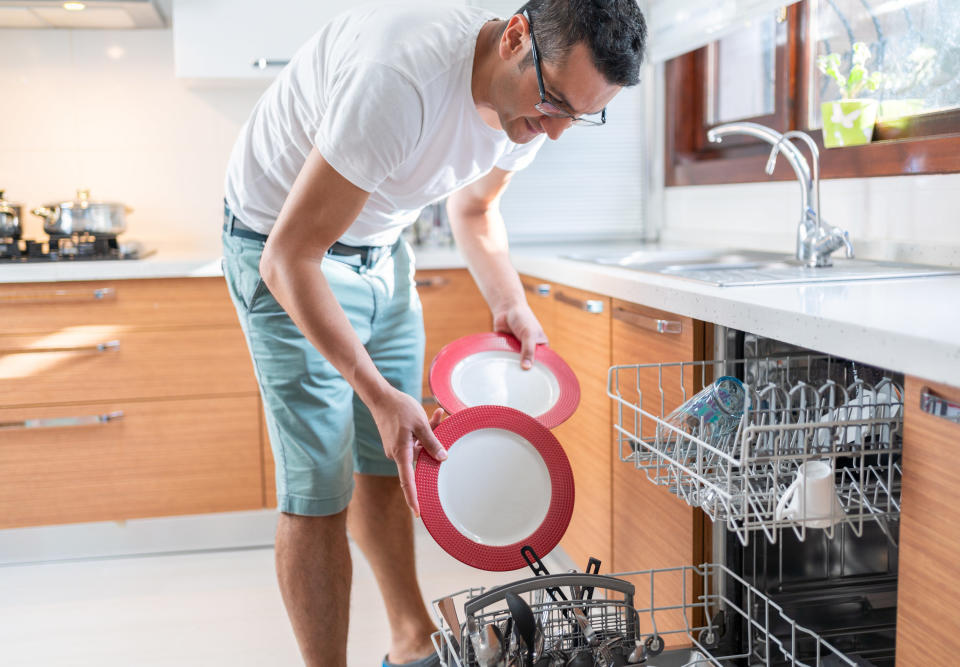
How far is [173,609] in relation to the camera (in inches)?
92.0

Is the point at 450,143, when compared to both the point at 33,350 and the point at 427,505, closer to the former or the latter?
the point at 427,505

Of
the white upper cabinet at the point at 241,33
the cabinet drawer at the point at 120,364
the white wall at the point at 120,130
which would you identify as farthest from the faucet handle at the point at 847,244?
the white wall at the point at 120,130

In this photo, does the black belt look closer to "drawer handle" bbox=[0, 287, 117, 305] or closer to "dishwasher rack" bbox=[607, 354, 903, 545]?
"dishwasher rack" bbox=[607, 354, 903, 545]

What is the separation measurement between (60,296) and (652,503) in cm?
169

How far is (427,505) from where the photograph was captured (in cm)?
137

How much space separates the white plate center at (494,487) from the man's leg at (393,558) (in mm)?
513

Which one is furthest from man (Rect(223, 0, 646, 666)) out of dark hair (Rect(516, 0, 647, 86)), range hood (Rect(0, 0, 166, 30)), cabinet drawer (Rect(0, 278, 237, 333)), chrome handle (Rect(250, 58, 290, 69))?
range hood (Rect(0, 0, 166, 30))

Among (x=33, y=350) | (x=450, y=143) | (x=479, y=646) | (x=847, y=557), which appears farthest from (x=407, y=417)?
(x=33, y=350)

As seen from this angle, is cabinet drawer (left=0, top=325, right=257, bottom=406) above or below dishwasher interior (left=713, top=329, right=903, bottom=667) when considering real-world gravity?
above

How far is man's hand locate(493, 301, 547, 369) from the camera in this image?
1729mm

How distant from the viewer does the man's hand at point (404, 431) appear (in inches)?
51.2

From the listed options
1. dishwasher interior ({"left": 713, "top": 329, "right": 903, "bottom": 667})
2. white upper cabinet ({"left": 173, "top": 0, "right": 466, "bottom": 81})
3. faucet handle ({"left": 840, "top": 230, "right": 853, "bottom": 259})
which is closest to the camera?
dishwasher interior ({"left": 713, "top": 329, "right": 903, "bottom": 667})

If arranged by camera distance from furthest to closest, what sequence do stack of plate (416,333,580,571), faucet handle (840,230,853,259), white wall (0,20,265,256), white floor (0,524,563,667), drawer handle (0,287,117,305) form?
white wall (0,20,265,256) → drawer handle (0,287,117,305) → white floor (0,524,563,667) → faucet handle (840,230,853,259) → stack of plate (416,333,580,571)

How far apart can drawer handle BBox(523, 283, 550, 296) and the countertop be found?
0.33 feet
